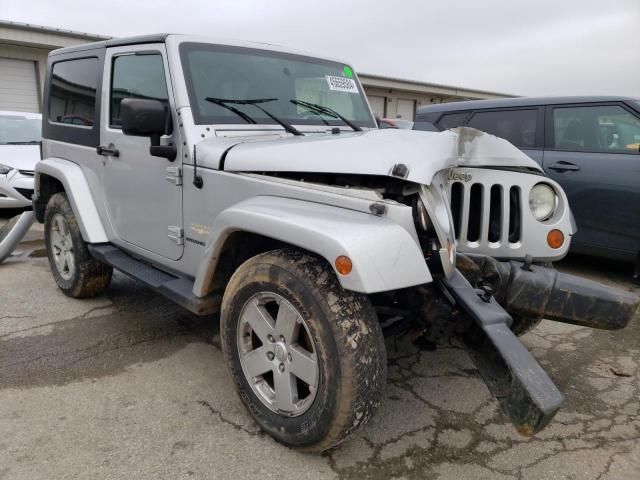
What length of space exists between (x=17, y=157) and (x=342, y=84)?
20.0ft

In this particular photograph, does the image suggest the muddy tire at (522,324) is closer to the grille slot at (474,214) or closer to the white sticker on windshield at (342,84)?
the grille slot at (474,214)

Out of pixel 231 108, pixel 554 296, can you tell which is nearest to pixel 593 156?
pixel 554 296

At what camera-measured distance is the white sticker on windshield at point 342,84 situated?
3697 mm

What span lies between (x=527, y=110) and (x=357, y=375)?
4.56 metres

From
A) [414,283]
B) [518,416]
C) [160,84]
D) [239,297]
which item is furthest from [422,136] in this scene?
[160,84]

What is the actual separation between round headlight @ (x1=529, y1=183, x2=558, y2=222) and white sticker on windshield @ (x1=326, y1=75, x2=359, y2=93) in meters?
1.63

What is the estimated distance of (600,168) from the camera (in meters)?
5.03

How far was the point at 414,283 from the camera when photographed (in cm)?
205

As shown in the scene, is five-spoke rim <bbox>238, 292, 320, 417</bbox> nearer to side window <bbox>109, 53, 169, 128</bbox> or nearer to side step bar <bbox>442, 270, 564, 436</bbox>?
side step bar <bbox>442, 270, 564, 436</bbox>

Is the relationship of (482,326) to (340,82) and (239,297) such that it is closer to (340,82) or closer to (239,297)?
(239,297)

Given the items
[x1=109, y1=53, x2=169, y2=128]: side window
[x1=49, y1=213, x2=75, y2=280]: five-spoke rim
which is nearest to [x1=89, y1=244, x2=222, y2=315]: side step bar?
[x1=49, y1=213, x2=75, y2=280]: five-spoke rim

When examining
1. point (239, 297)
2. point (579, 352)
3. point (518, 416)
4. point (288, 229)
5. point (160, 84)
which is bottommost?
point (579, 352)

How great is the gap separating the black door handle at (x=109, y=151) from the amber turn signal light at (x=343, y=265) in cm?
219

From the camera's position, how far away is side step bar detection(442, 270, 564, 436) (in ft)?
5.84
